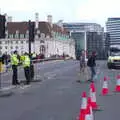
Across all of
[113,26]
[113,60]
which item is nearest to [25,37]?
[113,26]

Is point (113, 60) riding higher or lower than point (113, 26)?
lower

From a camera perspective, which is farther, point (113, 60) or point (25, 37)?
point (25, 37)

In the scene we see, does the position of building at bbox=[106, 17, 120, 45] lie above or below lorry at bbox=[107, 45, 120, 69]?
above

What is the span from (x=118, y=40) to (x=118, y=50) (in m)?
75.3

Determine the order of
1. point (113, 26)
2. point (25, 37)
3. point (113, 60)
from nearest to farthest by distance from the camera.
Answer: point (113, 60) → point (113, 26) → point (25, 37)

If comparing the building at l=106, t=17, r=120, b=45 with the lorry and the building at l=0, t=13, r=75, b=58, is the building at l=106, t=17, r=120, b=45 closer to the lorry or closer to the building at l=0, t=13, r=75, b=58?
the building at l=0, t=13, r=75, b=58

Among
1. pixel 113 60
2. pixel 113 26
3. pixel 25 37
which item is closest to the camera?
pixel 113 60

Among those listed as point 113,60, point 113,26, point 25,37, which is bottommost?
point 113,60

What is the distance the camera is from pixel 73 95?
19.7 metres

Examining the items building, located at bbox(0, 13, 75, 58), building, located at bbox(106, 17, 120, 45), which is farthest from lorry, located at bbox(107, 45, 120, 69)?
building, located at bbox(0, 13, 75, 58)

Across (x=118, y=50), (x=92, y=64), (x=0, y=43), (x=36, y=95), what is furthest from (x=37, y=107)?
(x=0, y=43)

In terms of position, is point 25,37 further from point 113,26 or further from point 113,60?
point 113,60

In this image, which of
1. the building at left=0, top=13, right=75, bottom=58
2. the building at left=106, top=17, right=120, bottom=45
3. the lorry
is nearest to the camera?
the lorry

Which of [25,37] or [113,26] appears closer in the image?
[113,26]
